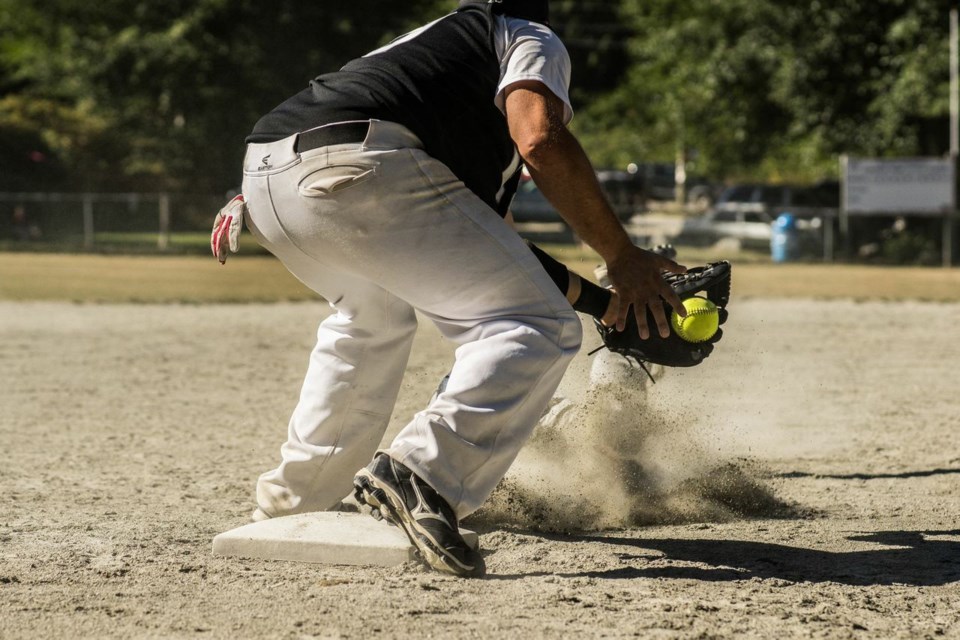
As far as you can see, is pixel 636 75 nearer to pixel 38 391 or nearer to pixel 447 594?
pixel 38 391

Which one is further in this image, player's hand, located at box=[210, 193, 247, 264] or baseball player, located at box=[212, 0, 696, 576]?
player's hand, located at box=[210, 193, 247, 264]

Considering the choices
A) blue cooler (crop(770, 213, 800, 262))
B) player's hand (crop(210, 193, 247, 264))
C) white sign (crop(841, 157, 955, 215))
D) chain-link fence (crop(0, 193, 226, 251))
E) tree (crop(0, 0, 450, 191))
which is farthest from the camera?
tree (crop(0, 0, 450, 191))

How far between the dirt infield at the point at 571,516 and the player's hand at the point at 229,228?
3.06ft

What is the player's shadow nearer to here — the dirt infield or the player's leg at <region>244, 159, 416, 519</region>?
the dirt infield

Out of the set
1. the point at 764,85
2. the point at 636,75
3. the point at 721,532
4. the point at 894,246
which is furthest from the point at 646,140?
the point at 721,532

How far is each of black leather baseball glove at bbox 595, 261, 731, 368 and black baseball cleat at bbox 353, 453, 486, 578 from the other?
0.88m

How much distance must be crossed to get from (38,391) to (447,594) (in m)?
5.10

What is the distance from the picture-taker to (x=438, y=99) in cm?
350

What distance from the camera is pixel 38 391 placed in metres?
7.71

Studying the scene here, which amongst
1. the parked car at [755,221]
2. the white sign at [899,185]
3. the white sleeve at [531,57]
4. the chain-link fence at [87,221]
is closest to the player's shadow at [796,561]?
the white sleeve at [531,57]

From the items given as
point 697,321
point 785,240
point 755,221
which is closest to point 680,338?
point 697,321

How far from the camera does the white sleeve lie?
3385mm

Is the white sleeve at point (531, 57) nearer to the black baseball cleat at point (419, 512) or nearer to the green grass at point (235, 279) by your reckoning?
the black baseball cleat at point (419, 512)

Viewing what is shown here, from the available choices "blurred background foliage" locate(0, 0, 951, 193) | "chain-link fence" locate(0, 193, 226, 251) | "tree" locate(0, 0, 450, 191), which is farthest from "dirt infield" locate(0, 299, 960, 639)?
"tree" locate(0, 0, 450, 191)
